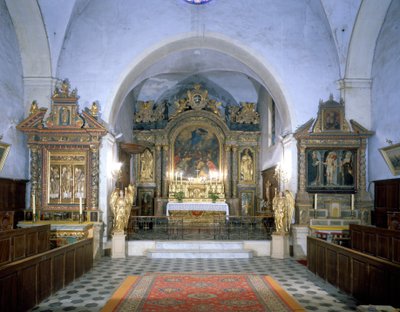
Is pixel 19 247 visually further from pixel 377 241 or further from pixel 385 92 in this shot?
pixel 385 92

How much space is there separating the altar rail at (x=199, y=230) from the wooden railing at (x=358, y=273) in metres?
4.19

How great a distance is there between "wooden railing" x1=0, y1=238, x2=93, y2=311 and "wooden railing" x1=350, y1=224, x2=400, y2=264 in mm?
5880

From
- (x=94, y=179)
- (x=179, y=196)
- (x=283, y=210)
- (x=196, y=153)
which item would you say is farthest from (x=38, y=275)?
(x=196, y=153)

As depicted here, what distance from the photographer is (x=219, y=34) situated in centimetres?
1246

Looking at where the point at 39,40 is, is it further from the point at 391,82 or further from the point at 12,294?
the point at 391,82

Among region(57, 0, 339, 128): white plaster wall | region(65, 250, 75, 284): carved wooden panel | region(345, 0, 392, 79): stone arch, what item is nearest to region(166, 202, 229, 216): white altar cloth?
region(57, 0, 339, 128): white plaster wall

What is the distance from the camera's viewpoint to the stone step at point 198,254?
1135 centimetres

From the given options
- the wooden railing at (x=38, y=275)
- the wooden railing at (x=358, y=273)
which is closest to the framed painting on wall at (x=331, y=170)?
the wooden railing at (x=358, y=273)

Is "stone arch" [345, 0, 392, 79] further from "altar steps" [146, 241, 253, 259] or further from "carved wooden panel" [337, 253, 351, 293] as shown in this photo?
"carved wooden panel" [337, 253, 351, 293]

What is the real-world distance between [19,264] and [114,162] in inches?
298

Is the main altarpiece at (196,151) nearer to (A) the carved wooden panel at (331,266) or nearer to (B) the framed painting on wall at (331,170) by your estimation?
(B) the framed painting on wall at (331,170)

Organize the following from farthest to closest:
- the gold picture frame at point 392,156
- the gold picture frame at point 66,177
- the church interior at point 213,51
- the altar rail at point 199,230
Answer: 1. the altar rail at point 199,230
2. the gold picture frame at point 66,177
3. the church interior at point 213,51
4. the gold picture frame at point 392,156

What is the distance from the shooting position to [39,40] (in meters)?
11.8

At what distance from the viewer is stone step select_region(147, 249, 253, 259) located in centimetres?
1135
